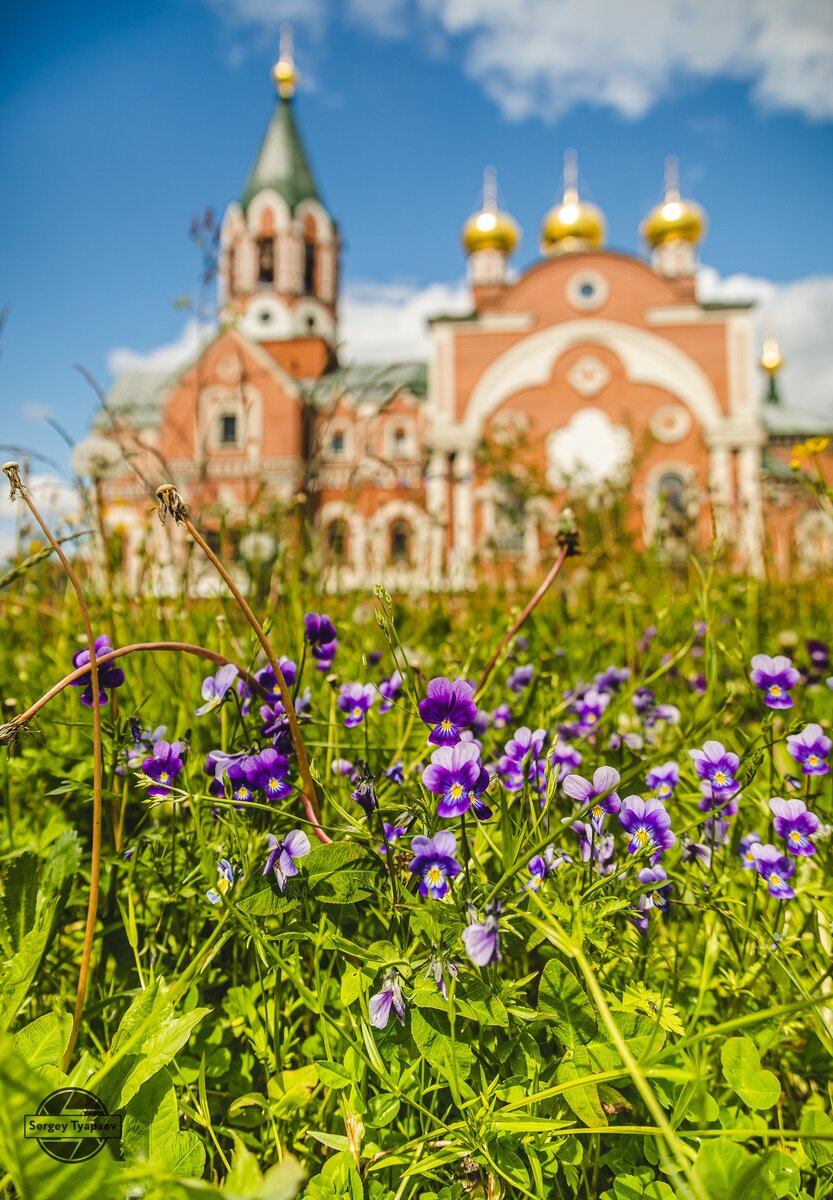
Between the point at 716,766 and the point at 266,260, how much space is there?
99.1 feet

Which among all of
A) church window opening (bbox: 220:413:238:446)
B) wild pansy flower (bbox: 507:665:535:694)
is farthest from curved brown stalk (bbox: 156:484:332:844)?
church window opening (bbox: 220:413:238:446)

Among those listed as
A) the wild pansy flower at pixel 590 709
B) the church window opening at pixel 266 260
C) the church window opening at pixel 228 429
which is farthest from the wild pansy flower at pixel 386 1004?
the church window opening at pixel 266 260

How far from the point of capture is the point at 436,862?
754mm

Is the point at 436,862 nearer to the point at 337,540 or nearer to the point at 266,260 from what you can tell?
the point at 337,540

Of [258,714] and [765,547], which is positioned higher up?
[765,547]

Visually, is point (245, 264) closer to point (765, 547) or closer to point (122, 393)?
point (122, 393)

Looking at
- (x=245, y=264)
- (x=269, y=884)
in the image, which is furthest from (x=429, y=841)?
(x=245, y=264)

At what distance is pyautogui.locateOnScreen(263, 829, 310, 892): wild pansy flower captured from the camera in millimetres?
761

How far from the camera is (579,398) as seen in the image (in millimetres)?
21250

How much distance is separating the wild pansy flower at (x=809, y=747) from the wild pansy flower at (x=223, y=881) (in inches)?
27.8

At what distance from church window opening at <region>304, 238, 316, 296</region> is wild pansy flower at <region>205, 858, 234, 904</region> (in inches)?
1175

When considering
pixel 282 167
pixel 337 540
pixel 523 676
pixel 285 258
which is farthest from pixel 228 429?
pixel 523 676

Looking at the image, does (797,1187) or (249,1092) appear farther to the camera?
(249,1092)

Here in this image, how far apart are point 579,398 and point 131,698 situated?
69.4 feet
